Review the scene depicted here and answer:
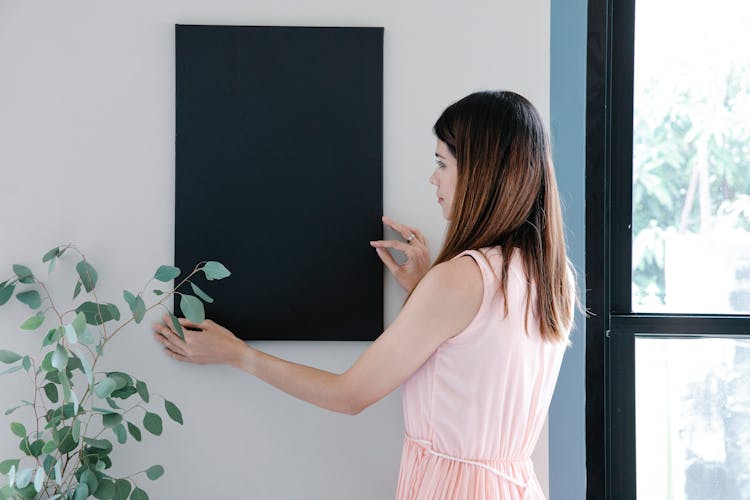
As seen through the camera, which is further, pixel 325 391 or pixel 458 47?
pixel 458 47

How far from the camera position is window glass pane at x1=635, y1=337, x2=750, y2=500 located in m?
1.58

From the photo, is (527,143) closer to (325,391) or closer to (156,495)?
(325,391)

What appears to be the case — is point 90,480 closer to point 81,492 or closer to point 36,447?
point 81,492

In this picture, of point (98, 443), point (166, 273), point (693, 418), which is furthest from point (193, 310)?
point (693, 418)

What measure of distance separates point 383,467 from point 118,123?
994 millimetres

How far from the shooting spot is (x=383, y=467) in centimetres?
152

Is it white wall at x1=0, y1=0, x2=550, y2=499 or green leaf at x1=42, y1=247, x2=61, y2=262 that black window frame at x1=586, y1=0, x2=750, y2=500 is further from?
green leaf at x1=42, y1=247, x2=61, y2=262

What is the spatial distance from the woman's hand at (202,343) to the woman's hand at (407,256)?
36 cm

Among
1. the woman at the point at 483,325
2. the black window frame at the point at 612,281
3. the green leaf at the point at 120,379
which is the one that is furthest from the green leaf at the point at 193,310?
the black window frame at the point at 612,281

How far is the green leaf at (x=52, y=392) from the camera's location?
135cm

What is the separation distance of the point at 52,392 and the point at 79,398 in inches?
5.3

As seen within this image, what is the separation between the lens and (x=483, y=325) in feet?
3.68

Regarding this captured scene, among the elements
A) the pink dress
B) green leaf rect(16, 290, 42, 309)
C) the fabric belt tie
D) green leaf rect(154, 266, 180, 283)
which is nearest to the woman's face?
the pink dress

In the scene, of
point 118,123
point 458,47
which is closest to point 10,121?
point 118,123
